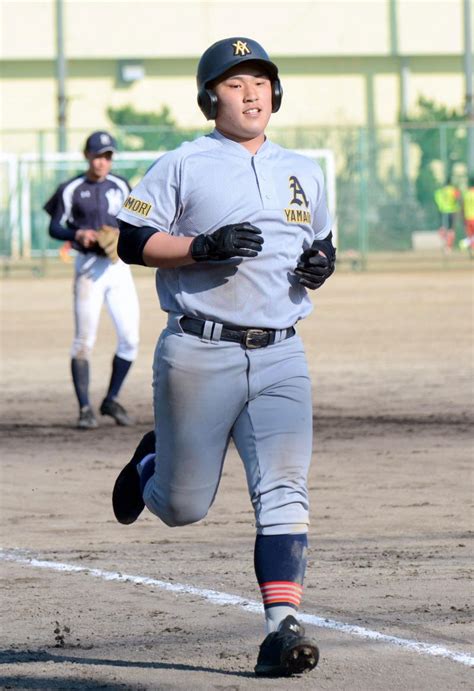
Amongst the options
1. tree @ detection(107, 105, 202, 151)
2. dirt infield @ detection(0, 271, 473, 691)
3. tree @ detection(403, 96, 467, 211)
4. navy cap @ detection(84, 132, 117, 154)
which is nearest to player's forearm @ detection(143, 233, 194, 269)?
dirt infield @ detection(0, 271, 473, 691)

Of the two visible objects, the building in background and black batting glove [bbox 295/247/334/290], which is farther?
the building in background

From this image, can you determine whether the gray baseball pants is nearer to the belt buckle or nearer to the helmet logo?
the belt buckle

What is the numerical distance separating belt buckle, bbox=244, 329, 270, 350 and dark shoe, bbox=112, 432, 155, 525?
0.80m

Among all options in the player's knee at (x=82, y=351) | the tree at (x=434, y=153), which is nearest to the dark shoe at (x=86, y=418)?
the player's knee at (x=82, y=351)

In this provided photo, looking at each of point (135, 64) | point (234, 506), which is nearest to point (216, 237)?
point (234, 506)

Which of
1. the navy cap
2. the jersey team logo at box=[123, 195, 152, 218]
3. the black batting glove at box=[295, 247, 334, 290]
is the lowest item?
the black batting glove at box=[295, 247, 334, 290]

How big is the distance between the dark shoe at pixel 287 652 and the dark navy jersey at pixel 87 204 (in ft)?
21.4

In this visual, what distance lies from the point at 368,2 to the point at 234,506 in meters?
41.9

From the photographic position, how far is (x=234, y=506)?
7.71 metres

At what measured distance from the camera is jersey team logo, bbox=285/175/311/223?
15.4ft

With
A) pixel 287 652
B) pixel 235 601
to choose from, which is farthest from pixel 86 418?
pixel 287 652

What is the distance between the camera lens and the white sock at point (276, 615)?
4.44 m

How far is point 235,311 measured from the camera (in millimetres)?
4605

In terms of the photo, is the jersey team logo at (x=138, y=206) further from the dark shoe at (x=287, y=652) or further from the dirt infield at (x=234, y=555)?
the dirt infield at (x=234, y=555)
